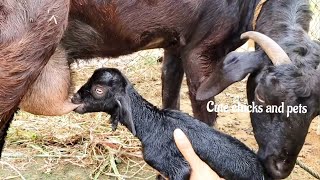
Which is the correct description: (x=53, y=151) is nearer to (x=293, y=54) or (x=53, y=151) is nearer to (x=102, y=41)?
(x=102, y=41)

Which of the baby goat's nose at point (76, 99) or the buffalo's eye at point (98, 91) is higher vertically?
the buffalo's eye at point (98, 91)

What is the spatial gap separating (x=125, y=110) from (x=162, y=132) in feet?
0.94

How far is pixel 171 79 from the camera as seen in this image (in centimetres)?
558

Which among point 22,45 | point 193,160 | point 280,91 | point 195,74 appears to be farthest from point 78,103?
point 280,91

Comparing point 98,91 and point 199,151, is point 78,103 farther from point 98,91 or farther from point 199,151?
point 199,151

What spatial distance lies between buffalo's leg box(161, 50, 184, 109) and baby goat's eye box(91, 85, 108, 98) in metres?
1.55

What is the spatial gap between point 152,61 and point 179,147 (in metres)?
4.48

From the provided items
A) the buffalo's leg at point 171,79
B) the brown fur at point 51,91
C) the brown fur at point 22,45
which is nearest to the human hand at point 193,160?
the brown fur at point 51,91

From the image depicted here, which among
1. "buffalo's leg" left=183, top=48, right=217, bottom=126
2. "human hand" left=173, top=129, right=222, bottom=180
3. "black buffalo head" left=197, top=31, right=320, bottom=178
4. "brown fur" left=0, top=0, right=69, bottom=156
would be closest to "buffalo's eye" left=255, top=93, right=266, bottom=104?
"black buffalo head" left=197, top=31, right=320, bottom=178

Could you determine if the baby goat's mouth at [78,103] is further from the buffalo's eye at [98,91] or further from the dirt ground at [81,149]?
the dirt ground at [81,149]

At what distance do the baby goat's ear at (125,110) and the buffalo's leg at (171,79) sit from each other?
152 centimetres

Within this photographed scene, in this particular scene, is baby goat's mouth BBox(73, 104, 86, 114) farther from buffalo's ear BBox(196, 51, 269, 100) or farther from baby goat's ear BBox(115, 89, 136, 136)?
buffalo's ear BBox(196, 51, 269, 100)

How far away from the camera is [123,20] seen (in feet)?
14.2

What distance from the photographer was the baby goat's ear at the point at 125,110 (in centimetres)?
399
